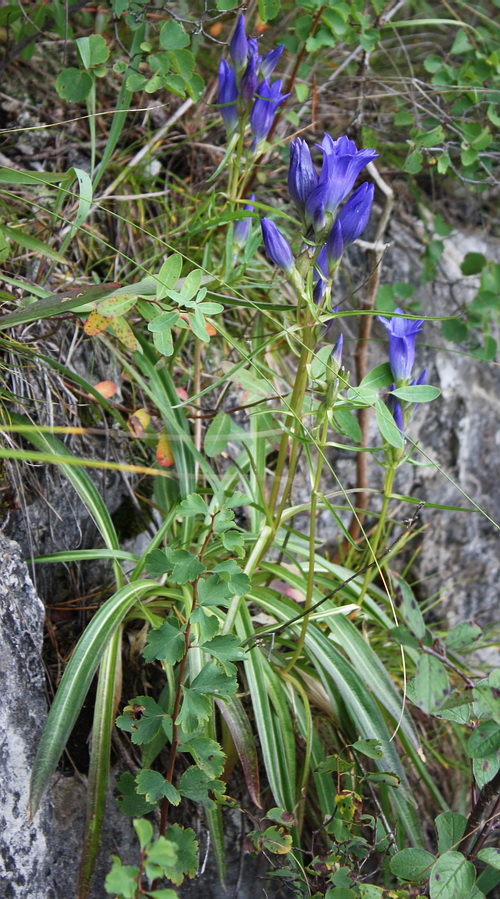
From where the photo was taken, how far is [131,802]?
0.88 meters

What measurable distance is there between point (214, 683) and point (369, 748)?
0.29 metres

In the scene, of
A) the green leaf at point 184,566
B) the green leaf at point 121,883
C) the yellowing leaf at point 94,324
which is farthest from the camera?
the yellowing leaf at point 94,324

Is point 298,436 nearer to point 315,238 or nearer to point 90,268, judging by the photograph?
point 315,238

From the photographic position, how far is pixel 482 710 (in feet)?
2.74

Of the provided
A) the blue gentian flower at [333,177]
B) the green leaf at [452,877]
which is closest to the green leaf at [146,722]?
the green leaf at [452,877]

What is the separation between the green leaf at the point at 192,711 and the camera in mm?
846

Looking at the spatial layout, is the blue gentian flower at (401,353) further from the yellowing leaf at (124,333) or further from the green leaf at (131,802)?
the green leaf at (131,802)

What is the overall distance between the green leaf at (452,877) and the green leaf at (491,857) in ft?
0.07

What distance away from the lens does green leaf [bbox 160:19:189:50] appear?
133cm

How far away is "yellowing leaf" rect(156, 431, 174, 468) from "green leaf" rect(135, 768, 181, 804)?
0.57 metres

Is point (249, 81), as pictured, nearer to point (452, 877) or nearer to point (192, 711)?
point (192, 711)

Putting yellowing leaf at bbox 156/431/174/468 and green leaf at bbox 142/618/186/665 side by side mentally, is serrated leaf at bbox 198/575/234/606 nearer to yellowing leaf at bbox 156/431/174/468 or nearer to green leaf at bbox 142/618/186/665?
green leaf at bbox 142/618/186/665

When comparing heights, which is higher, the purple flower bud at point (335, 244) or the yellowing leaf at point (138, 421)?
the purple flower bud at point (335, 244)

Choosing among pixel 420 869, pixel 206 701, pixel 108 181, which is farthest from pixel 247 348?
pixel 420 869
